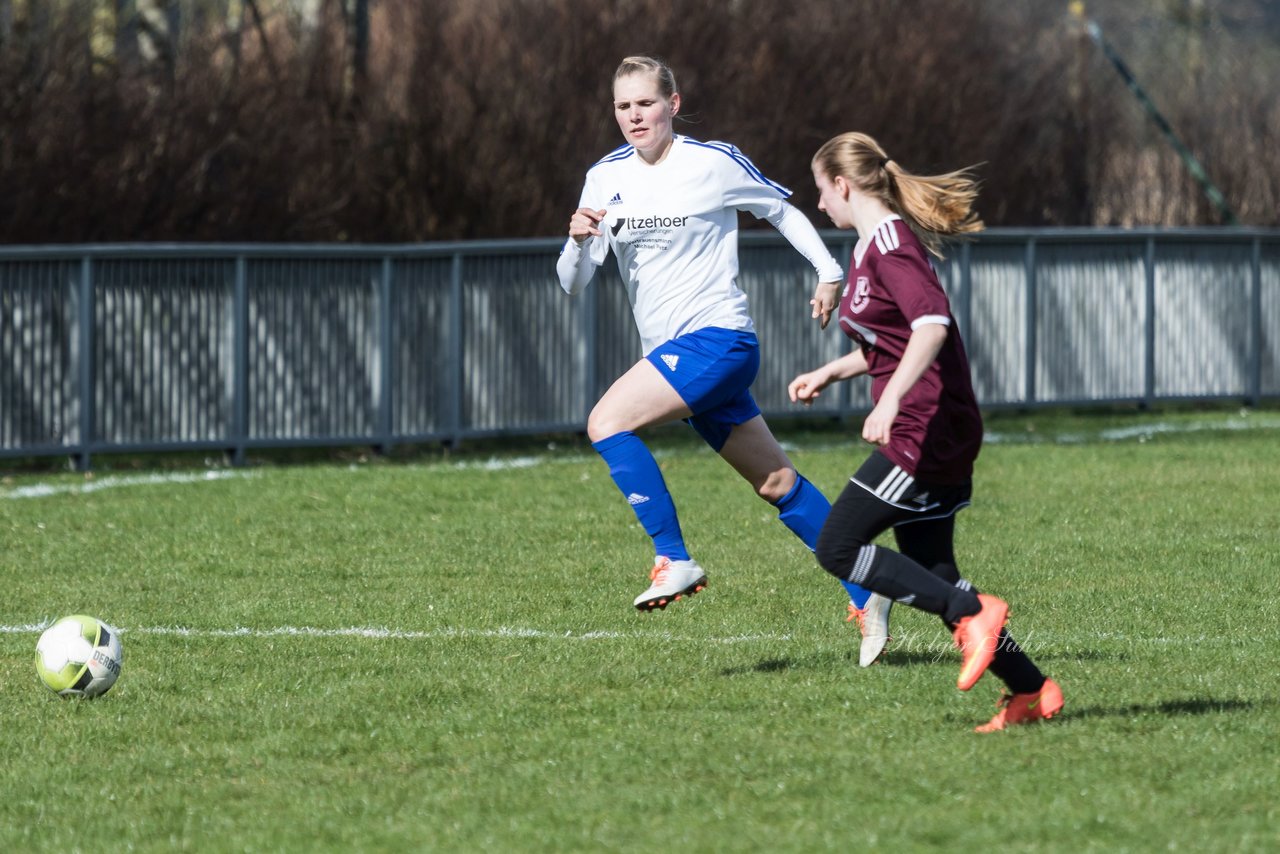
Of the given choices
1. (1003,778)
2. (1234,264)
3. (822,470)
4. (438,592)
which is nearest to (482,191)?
(822,470)

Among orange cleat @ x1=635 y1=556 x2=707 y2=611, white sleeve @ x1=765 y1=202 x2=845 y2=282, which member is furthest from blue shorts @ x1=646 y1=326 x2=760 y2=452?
orange cleat @ x1=635 y1=556 x2=707 y2=611

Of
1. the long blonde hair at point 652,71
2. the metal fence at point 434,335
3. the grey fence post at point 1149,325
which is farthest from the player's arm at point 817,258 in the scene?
the grey fence post at point 1149,325

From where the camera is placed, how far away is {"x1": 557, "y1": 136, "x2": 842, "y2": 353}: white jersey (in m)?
7.32

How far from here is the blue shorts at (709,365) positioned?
720cm

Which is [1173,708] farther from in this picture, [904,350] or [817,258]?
[817,258]

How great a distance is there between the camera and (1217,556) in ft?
31.5

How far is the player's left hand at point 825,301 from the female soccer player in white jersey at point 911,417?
0.91 m

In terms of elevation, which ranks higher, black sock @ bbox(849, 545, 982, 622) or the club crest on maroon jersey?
the club crest on maroon jersey

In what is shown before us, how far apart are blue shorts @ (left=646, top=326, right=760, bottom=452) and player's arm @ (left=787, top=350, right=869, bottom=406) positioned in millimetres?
1038

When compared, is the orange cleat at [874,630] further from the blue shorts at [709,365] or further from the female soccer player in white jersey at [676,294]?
the blue shorts at [709,365]

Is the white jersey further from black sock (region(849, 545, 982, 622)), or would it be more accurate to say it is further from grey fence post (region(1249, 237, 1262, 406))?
grey fence post (region(1249, 237, 1262, 406))

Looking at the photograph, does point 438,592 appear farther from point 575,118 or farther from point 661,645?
point 575,118

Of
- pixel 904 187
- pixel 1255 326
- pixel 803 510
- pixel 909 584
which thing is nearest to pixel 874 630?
pixel 803 510

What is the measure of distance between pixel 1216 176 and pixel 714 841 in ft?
66.0
